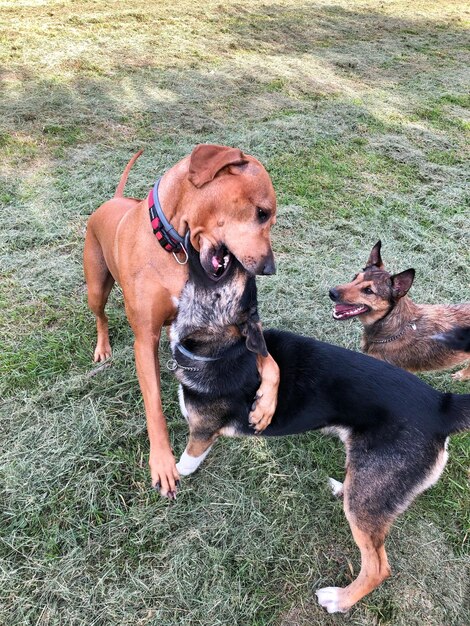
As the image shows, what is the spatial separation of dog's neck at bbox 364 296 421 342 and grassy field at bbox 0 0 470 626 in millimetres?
451

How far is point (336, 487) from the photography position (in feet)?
9.98

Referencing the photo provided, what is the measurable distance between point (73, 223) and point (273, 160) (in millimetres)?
3151

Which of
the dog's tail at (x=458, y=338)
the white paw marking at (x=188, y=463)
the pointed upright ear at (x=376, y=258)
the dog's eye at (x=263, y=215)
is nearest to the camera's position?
the dog's eye at (x=263, y=215)

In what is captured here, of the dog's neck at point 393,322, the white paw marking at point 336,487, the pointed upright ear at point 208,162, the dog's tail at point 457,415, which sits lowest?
the white paw marking at point 336,487

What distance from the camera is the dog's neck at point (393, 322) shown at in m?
3.81

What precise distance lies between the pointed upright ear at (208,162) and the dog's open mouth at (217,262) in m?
0.42

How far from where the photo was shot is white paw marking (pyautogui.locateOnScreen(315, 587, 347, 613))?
99.3 inches

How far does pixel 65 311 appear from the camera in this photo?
414 centimetres

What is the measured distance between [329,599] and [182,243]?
2.29m

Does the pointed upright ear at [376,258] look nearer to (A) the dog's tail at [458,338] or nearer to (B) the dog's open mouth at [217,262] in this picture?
(A) the dog's tail at [458,338]

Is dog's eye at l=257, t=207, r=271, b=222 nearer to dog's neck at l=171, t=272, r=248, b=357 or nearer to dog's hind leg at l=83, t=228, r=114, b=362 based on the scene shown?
dog's neck at l=171, t=272, r=248, b=357

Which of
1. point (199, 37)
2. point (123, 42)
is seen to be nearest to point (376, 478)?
point (123, 42)

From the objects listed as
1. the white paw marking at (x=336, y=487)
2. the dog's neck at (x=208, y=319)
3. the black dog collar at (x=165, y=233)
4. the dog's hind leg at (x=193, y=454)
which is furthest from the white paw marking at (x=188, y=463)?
the black dog collar at (x=165, y=233)

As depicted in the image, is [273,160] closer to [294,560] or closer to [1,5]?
[294,560]
